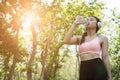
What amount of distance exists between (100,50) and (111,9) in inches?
1925

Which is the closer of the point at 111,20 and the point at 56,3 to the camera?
the point at 56,3

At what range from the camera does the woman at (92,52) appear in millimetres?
4524

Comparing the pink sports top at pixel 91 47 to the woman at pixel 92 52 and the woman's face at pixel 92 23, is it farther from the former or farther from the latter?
the woman's face at pixel 92 23

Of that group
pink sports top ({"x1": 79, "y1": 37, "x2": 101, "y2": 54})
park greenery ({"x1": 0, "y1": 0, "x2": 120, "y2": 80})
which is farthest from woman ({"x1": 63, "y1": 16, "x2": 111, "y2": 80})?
park greenery ({"x1": 0, "y1": 0, "x2": 120, "y2": 80})

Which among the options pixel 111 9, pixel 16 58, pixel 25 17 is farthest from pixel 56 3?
pixel 111 9

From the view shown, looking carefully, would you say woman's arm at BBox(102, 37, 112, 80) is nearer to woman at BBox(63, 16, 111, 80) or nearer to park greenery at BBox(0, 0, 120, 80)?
woman at BBox(63, 16, 111, 80)

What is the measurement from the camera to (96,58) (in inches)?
182

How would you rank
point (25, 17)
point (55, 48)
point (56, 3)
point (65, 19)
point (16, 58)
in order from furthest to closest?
point (55, 48)
point (65, 19)
point (56, 3)
point (25, 17)
point (16, 58)

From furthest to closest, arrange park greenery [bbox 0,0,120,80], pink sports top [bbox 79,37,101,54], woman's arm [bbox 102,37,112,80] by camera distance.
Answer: park greenery [bbox 0,0,120,80]
pink sports top [bbox 79,37,101,54]
woman's arm [bbox 102,37,112,80]

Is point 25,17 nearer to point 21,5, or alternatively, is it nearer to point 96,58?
point 21,5

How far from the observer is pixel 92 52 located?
463 centimetres

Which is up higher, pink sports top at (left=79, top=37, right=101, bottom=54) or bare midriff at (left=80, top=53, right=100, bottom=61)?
pink sports top at (left=79, top=37, right=101, bottom=54)

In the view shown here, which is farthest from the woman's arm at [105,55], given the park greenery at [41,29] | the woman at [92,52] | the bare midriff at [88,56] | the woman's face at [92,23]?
the park greenery at [41,29]

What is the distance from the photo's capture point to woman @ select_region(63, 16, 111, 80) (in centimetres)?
452
